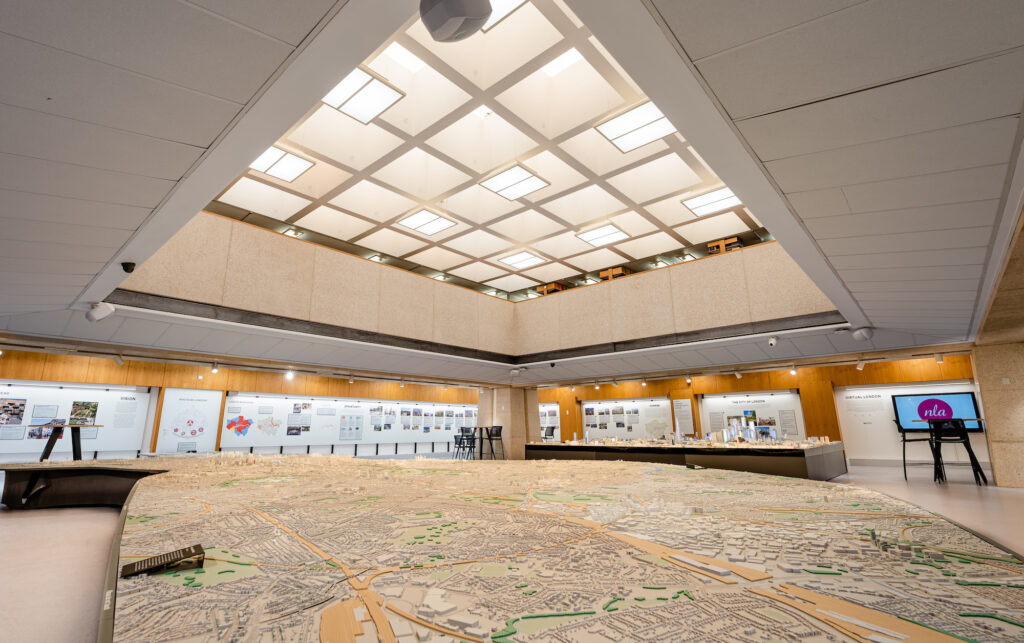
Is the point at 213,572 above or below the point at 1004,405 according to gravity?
below

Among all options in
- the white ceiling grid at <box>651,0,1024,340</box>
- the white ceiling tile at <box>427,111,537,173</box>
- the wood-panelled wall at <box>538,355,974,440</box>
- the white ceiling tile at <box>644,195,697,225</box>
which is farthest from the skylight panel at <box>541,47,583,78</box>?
the wood-panelled wall at <box>538,355,974,440</box>

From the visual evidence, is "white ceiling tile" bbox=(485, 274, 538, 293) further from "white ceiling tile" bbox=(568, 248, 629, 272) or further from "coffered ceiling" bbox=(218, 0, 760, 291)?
"white ceiling tile" bbox=(568, 248, 629, 272)

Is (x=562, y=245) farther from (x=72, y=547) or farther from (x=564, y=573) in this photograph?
(x=72, y=547)

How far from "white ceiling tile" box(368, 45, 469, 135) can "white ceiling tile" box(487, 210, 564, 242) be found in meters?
2.69

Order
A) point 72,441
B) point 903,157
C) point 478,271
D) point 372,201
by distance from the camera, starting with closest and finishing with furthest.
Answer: point 903,157 < point 372,201 < point 72,441 < point 478,271

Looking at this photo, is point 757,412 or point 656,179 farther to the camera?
point 757,412

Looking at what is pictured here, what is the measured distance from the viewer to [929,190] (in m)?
2.49

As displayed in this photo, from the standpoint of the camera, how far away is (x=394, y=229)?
8406 millimetres

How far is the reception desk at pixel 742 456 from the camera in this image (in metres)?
6.79

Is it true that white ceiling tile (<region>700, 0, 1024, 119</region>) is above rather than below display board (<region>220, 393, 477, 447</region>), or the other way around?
above

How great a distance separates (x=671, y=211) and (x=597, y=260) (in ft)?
8.19

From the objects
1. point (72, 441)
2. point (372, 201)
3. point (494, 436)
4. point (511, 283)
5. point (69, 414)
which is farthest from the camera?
point (494, 436)

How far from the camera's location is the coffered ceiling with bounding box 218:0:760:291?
4.89 m

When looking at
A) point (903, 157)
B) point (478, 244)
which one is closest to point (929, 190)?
point (903, 157)
